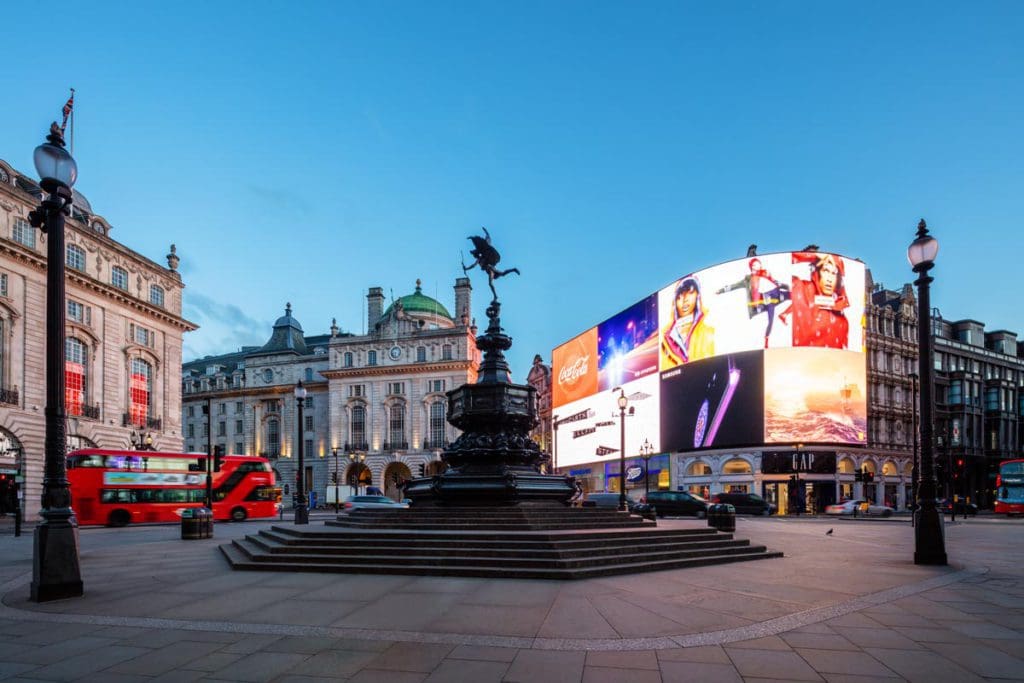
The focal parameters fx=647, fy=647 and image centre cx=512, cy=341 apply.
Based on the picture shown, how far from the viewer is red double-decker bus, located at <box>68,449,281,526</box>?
3011 centimetres

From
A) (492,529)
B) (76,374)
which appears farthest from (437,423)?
(492,529)

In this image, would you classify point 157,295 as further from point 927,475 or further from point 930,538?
point 930,538

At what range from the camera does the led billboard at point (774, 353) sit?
51.3m

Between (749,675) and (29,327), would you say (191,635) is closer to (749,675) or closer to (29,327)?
(749,675)

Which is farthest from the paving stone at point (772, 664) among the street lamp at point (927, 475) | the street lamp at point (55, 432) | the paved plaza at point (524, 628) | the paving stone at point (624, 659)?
the street lamp at point (55, 432)

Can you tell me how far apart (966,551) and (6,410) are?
147 feet

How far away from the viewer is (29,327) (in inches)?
1526

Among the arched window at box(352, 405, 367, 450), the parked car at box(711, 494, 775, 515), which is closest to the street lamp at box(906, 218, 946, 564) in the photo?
the parked car at box(711, 494, 775, 515)

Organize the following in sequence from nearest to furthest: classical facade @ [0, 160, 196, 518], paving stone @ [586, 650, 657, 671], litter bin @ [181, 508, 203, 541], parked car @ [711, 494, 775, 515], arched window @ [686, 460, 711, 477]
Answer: paving stone @ [586, 650, 657, 671] → litter bin @ [181, 508, 203, 541] → classical facade @ [0, 160, 196, 518] → parked car @ [711, 494, 775, 515] → arched window @ [686, 460, 711, 477]

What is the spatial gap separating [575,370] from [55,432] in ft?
237

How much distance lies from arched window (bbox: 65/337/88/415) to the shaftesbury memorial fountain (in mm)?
33362

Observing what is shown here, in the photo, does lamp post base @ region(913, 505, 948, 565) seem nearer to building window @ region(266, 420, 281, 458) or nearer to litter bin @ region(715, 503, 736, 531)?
litter bin @ region(715, 503, 736, 531)

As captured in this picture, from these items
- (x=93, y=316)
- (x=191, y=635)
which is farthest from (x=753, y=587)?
(x=93, y=316)

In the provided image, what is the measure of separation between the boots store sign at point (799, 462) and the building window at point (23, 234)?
53.4m
